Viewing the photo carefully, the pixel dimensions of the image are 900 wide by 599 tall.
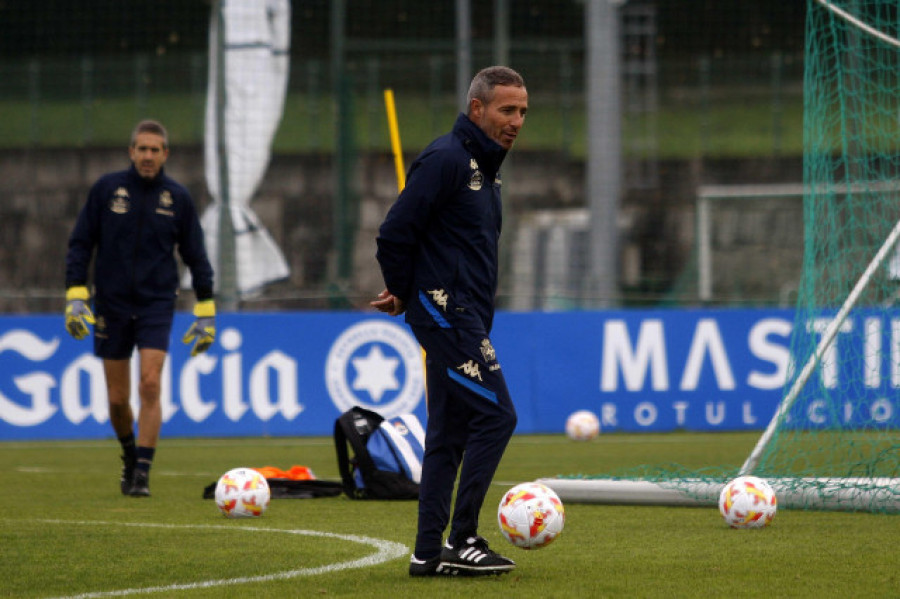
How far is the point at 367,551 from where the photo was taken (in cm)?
640

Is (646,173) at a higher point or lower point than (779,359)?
higher

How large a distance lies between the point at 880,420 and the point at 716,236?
13.0m

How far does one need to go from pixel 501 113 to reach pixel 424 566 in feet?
5.58

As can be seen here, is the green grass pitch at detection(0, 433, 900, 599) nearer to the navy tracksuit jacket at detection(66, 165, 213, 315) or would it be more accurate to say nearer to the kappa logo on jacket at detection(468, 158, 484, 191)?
the navy tracksuit jacket at detection(66, 165, 213, 315)

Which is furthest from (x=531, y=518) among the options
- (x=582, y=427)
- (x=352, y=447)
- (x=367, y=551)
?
(x=582, y=427)

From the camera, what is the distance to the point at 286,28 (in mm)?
17453

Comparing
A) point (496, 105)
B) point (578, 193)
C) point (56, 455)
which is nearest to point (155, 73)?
point (578, 193)

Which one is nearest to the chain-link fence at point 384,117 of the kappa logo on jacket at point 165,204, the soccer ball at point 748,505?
the kappa logo on jacket at point 165,204

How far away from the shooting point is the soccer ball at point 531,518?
235 inches

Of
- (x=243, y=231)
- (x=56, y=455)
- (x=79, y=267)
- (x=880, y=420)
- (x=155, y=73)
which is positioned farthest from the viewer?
(x=155, y=73)

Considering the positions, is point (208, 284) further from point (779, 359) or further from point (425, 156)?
point (779, 359)

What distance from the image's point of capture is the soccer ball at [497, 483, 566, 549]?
5.97 meters

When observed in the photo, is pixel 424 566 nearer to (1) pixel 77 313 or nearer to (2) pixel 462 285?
(2) pixel 462 285

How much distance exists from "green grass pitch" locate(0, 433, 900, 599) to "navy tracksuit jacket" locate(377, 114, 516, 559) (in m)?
0.36
